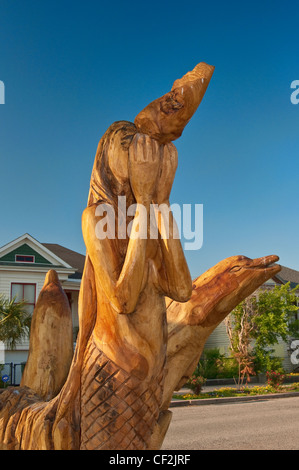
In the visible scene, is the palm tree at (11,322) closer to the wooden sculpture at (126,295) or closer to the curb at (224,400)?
the curb at (224,400)

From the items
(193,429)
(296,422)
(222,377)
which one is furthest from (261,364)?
(193,429)

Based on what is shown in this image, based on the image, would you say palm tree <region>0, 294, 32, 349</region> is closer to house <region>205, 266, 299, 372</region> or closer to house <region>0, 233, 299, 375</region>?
house <region>0, 233, 299, 375</region>

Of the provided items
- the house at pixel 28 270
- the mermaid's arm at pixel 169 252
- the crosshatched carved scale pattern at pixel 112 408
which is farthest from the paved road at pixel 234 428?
the house at pixel 28 270

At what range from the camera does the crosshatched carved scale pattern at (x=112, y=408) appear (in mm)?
1680

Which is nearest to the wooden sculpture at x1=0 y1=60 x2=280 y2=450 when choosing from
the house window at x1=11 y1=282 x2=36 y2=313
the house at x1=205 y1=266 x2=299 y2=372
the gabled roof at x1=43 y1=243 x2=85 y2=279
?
the house window at x1=11 y1=282 x2=36 y2=313

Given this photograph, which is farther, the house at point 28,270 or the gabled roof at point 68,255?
the gabled roof at point 68,255

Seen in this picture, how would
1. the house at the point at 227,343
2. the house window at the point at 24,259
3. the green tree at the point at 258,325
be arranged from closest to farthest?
the house window at the point at 24,259 < the green tree at the point at 258,325 < the house at the point at 227,343

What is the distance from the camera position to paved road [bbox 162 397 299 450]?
6.73 metres

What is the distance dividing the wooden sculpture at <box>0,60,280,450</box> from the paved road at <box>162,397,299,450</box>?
509cm

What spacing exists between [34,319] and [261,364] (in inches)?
740

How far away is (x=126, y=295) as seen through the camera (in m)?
1.67

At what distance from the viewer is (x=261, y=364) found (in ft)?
64.0
